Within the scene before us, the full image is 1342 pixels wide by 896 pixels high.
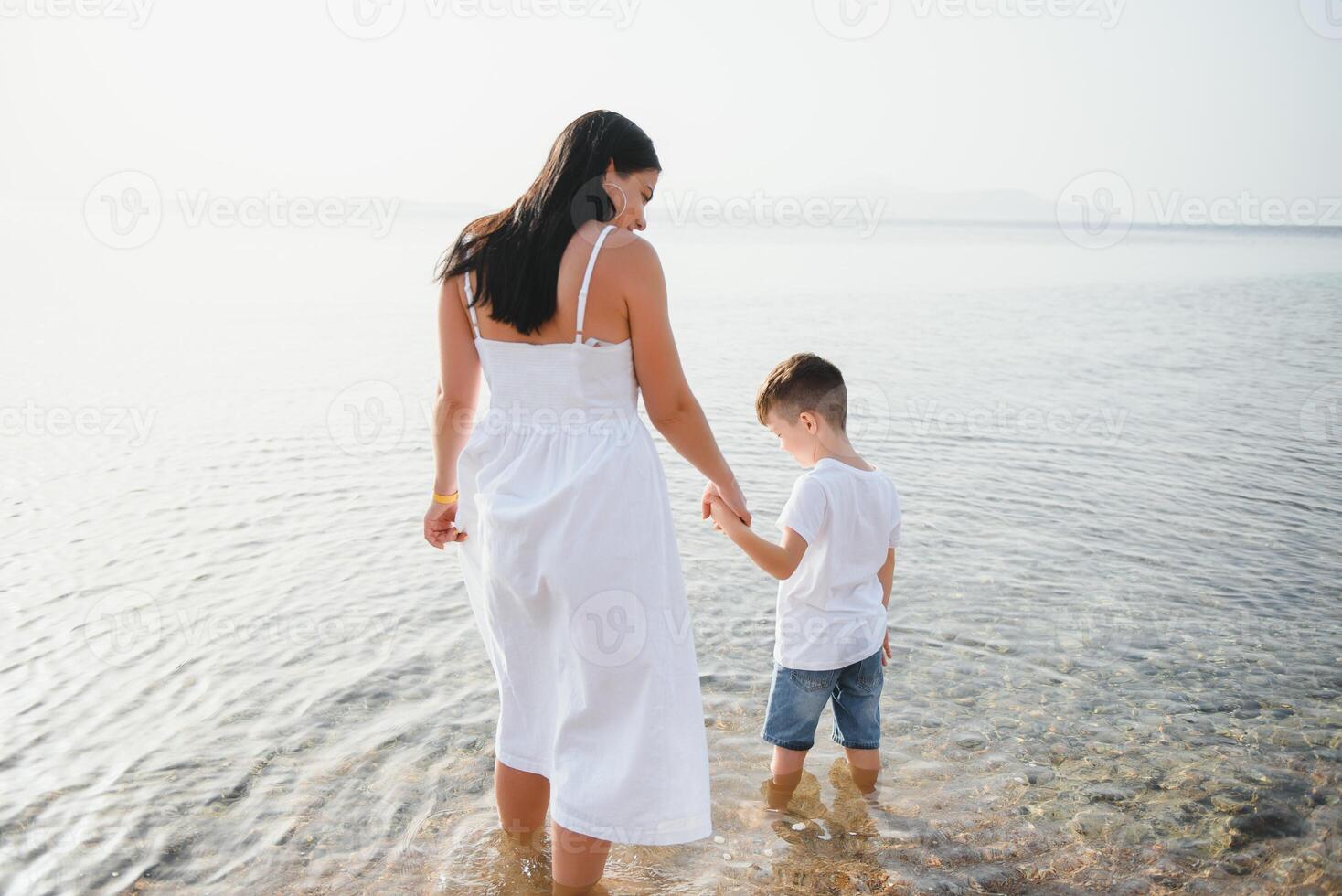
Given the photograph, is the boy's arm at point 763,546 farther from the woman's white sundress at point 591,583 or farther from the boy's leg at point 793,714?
the boy's leg at point 793,714

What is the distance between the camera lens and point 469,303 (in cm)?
240

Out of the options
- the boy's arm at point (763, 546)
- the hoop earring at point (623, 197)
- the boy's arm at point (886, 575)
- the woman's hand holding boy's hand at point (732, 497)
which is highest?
the hoop earring at point (623, 197)

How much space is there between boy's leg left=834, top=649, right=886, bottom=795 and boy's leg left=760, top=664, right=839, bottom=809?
0.06 meters

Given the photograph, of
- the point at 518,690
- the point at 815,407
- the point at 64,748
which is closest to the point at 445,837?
the point at 518,690

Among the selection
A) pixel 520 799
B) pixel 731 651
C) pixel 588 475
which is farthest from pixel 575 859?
pixel 731 651

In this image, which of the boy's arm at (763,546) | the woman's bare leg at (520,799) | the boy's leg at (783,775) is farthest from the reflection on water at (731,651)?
the boy's arm at (763,546)

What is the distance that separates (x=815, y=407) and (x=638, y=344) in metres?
0.87

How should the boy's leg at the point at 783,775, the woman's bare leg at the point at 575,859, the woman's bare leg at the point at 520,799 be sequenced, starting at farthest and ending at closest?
the boy's leg at the point at 783,775, the woman's bare leg at the point at 520,799, the woman's bare leg at the point at 575,859

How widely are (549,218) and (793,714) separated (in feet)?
5.86

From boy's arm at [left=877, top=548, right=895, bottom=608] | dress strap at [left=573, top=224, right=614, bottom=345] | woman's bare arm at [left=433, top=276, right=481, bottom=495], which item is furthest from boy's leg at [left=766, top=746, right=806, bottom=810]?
dress strap at [left=573, top=224, right=614, bottom=345]

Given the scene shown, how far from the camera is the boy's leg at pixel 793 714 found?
3.11 metres

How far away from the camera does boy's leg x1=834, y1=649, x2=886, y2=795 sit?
10.3ft

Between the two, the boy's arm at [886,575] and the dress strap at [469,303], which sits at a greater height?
the dress strap at [469,303]

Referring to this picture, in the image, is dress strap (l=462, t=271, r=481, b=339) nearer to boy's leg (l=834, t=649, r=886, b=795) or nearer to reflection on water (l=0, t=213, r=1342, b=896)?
boy's leg (l=834, t=649, r=886, b=795)
